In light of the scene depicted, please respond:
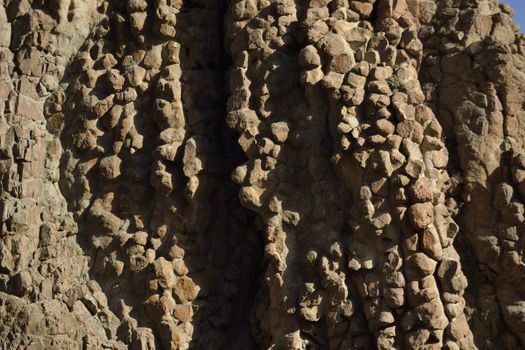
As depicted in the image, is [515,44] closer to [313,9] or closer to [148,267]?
[313,9]

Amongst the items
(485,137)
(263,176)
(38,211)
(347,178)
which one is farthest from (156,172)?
(485,137)

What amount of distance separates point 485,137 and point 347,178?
1.07 meters

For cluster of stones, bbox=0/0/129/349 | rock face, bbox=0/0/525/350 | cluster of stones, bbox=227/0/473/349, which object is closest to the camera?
cluster of stones, bbox=227/0/473/349

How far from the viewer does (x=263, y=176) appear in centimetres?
673

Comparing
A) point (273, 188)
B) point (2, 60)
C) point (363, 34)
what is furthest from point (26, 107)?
point (363, 34)

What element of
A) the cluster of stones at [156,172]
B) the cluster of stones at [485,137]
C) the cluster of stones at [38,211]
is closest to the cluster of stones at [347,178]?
the cluster of stones at [485,137]

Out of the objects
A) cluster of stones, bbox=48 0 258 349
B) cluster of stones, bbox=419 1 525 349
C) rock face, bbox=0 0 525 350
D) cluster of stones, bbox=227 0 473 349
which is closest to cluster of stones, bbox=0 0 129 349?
rock face, bbox=0 0 525 350

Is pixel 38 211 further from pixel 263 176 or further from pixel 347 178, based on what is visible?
pixel 347 178

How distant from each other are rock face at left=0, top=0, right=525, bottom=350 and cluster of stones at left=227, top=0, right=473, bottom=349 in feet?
0.05

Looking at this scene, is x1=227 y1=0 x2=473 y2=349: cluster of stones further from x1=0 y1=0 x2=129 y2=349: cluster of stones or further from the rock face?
x1=0 y1=0 x2=129 y2=349: cluster of stones

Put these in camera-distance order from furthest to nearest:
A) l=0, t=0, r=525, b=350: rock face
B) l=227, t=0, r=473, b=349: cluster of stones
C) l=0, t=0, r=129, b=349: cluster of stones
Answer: l=0, t=0, r=129, b=349: cluster of stones, l=0, t=0, r=525, b=350: rock face, l=227, t=0, r=473, b=349: cluster of stones

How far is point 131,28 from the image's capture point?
7605 millimetres

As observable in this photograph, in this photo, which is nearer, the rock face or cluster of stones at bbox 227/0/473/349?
cluster of stones at bbox 227/0/473/349

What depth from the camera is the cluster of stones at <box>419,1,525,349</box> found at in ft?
21.1
